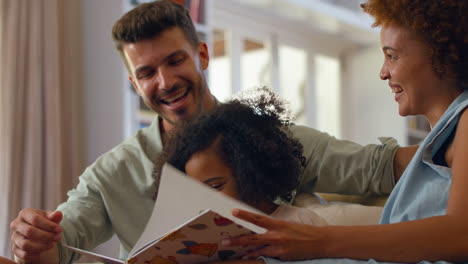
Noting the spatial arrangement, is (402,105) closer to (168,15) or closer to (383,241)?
(383,241)

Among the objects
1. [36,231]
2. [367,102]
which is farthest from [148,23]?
[367,102]

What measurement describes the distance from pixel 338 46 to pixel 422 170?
520cm

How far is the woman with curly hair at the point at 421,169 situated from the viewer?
941 millimetres

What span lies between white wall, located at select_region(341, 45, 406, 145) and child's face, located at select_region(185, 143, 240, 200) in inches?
194

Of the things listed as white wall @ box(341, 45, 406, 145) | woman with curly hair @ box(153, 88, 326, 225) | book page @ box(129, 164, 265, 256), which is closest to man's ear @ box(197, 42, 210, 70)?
woman with curly hair @ box(153, 88, 326, 225)

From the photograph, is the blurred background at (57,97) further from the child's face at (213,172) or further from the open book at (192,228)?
the open book at (192,228)

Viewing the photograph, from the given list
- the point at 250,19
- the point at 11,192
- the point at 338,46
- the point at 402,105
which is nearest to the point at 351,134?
the point at 338,46

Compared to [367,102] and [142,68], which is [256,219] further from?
[367,102]

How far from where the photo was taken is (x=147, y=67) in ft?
6.23

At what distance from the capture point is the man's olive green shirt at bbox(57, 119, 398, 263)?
5.12 feet

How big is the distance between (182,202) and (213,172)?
1.00 ft

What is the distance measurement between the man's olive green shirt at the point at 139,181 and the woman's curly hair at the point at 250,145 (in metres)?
0.16

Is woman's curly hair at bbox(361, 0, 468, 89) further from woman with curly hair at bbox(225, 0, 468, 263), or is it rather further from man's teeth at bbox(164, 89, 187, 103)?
man's teeth at bbox(164, 89, 187, 103)

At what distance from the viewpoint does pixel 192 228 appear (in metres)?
0.89
